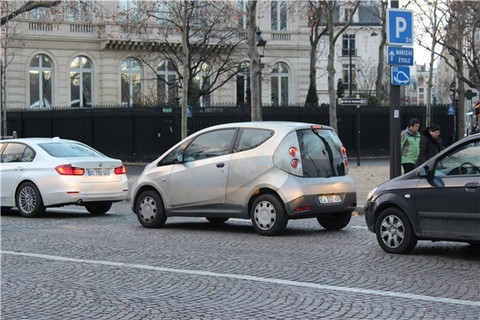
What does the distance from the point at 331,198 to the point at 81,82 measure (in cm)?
3946

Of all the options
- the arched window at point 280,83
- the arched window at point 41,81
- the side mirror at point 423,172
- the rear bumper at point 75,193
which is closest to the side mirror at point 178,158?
the rear bumper at point 75,193

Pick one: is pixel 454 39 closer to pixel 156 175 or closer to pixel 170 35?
pixel 156 175

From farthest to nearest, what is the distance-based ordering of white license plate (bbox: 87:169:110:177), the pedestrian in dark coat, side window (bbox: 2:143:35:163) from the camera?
side window (bbox: 2:143:35:163) < white license plate (bbox: 87:169:110:177) < the pedestrian in dark coat

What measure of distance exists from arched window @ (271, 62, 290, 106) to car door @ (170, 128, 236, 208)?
4101 centimetres

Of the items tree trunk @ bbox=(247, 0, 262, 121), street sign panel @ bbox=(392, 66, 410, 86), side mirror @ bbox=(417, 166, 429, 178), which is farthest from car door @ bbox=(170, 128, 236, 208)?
tree trunk @ bbox=(247, 0, 262, 121)

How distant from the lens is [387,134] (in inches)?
1430

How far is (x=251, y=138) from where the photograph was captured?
11.6 metres

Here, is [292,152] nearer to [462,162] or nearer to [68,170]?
[462,162]

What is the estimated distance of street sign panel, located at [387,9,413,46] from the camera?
47.6 feet

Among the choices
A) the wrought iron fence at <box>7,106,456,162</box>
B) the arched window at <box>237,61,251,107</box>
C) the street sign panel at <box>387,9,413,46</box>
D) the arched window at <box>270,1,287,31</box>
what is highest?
the arched window at <box>270,1,287,31</box>

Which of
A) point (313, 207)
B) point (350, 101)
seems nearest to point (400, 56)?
point (313, 207)

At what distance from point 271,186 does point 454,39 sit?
1859cm

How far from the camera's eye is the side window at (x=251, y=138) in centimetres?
1140

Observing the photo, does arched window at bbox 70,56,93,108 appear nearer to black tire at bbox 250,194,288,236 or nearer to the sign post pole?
the sign post pole
